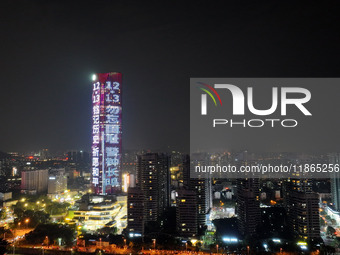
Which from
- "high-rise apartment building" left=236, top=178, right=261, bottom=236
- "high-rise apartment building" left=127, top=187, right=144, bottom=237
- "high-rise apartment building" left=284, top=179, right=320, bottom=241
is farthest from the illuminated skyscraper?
"high-rise apartment building" left=284, top=179, right=320, bottom=241

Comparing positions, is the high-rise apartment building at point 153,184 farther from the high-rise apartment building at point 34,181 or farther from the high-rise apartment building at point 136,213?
the high-rise apartment building at point 34,181

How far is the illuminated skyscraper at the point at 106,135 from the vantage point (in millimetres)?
9641

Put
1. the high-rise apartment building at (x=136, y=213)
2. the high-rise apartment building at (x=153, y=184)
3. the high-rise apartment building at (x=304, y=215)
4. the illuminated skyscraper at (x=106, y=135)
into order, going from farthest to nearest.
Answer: the illuminated skyscraper at (x=106, y=135)
the high-rise apartment building at (x=153, y=184)
the high-rise apartment building at (x=136, y=213)
the high-rise apartment building at (x=304, y=215)

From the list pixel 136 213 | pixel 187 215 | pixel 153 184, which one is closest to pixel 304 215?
pixel 187 215

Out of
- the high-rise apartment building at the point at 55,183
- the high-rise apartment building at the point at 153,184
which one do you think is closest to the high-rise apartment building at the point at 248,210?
the high-rise apartment building at the point at 153,184

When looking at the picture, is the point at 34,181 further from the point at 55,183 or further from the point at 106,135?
the point at 106,135

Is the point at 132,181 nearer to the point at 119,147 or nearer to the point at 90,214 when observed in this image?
the point at 119,147

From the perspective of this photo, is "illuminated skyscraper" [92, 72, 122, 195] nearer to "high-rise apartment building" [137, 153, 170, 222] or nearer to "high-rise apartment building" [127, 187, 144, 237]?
"high-rise apartment building" [137, 153, 170, 222]

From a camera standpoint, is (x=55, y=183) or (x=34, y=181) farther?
(x=34, y=181)

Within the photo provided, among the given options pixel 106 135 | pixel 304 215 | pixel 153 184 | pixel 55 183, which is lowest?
pixel 55 183

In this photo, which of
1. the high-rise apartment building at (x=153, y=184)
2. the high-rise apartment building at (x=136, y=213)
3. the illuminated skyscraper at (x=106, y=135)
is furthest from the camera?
the illuminated skyscraper at (x=106, y=135)

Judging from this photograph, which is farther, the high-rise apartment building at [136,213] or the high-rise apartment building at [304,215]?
the high-rise apartment building at [136,213]

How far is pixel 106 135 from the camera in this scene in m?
9.70

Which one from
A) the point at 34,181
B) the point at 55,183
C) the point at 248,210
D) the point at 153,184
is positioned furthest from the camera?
the point at 34,181
